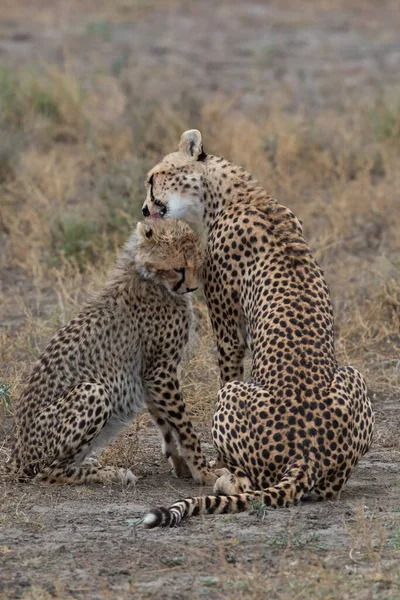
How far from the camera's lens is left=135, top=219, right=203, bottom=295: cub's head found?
5914mm

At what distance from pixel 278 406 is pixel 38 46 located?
11.8 metres


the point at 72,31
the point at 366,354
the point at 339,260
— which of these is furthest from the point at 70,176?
the point at 72,31

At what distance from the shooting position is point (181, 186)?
20.5 ft

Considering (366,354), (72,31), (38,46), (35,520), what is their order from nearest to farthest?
(35,520), (366,354), (38,46), (72,31)

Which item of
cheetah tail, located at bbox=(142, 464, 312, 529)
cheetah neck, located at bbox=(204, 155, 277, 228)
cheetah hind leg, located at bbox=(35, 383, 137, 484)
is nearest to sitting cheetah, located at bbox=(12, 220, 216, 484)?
cheetah hind leg, located at bbox=(35, 383, 137, 484)

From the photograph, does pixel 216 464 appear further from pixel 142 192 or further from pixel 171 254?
pixel 142 192

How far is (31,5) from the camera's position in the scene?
19266 millimetres

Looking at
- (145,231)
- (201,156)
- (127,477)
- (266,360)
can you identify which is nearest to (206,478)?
(127,477)

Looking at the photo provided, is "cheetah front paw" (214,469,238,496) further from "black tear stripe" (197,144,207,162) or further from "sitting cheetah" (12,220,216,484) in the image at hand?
"black tear stripe" (197,144,207,162)

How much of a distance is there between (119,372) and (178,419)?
35 centimetres

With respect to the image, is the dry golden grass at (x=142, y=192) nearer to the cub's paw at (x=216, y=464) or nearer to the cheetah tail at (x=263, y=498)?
the cub's paw at (x=216, y=464)

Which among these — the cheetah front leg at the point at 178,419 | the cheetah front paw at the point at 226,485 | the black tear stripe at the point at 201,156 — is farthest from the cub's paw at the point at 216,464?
the black tear stripe at the point at 201,156

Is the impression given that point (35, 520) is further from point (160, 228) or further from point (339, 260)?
point (339, 260)

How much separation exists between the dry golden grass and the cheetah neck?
121 cm
